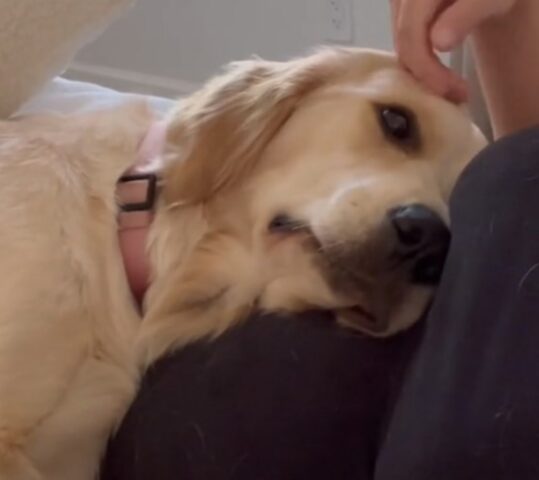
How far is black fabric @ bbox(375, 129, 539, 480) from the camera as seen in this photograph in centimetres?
69

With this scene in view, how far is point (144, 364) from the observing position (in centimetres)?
101

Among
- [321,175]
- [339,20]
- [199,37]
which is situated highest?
[321,175]

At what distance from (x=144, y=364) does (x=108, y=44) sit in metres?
2.03

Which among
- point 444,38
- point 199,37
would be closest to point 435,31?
point 444,38

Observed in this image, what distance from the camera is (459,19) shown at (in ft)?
3.25

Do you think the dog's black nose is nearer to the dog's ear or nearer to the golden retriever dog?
the golden retriever dog

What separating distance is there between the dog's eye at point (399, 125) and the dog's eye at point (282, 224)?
0.14 meters

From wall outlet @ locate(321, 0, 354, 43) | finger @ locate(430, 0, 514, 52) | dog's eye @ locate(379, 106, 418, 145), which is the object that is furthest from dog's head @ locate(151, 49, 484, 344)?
wall outlet @ locate(321, 0, 354, 43)

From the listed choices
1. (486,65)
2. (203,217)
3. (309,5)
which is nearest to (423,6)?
(486,65)

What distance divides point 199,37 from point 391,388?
2.00 metres

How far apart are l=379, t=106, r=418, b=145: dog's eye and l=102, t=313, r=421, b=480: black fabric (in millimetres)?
240

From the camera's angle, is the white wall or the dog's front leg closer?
the dog's front leg

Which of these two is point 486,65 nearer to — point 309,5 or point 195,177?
point 195,177

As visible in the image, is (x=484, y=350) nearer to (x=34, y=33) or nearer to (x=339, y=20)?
(x=34, y=33)
